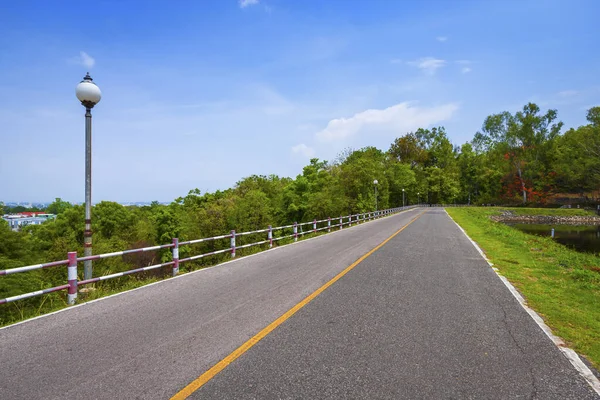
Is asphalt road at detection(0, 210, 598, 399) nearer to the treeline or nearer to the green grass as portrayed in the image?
the treeline

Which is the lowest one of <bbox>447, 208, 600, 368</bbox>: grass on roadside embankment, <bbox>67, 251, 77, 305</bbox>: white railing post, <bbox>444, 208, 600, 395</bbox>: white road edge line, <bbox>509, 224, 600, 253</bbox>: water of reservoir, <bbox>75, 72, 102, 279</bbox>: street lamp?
<bbox>509, 224, 600, 253</bbox>: water of reservoir

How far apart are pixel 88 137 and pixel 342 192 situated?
44.4 m

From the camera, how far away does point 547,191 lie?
90.0 meters

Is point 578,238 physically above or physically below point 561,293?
below

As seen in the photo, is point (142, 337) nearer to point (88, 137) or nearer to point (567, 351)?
point (88, 137)

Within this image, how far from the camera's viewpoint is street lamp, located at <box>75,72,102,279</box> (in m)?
7.50

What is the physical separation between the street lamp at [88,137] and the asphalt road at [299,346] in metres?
1.48

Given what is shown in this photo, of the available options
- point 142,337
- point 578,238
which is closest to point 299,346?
point 142,337

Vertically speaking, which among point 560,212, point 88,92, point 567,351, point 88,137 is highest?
point 88,92

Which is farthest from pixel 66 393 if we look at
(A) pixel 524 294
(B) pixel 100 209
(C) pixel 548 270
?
(B) pixel 100 209

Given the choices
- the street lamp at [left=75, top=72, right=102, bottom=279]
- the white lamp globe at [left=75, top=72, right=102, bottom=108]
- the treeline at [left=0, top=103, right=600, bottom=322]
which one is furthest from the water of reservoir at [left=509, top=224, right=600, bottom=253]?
the white lamp globe at [left=75, top=72, right=102, bottom=108]

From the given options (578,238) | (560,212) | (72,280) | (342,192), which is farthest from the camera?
(560,212)

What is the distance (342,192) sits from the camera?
5088 centimetres

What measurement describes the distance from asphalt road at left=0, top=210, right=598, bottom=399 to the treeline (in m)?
3.78
